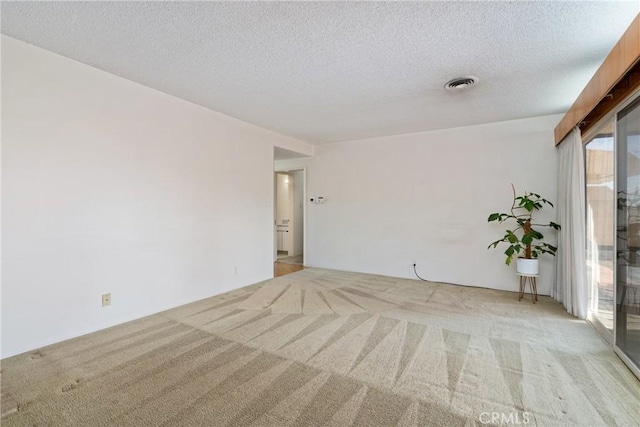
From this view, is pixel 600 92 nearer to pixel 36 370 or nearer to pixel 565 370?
pixel 565 370

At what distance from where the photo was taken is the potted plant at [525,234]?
385cm

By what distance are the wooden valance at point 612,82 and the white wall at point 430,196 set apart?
110 centimetres

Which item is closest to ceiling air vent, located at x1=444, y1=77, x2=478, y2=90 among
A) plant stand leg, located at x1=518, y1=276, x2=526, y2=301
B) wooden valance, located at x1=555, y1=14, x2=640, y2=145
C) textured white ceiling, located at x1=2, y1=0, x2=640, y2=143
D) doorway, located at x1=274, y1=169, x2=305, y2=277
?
textured white ceiling, located at x1=2, y1=0, x2=640, y2=143

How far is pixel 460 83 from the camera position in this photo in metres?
3.06

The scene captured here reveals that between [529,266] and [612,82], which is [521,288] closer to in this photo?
[529,266]

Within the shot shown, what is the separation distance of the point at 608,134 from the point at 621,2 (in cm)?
135

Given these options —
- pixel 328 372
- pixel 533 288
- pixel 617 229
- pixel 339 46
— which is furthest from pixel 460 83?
pixel 328 372

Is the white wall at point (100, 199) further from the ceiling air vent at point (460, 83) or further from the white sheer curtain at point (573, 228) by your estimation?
the white sheer curtain at point (573, 228)

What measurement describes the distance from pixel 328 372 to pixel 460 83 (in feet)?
10.1

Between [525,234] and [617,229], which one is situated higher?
[617,229]

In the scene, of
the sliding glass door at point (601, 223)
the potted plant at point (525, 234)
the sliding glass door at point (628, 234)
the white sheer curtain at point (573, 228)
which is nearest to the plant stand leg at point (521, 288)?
the potted plant at point (525, 234)
